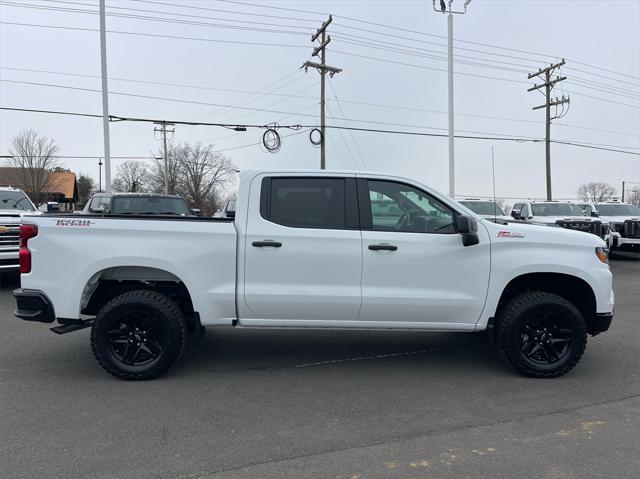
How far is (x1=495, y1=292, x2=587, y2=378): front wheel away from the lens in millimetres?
4992

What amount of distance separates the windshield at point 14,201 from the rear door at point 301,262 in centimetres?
887

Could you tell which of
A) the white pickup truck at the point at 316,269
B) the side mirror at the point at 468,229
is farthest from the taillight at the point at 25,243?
the side mirror at the point at 468,229

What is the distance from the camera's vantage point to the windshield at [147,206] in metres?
12.1

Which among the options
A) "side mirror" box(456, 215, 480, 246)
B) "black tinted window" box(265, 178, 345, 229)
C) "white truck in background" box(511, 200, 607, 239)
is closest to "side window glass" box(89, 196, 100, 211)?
"black tinted window" box(265, 178, 345, 229)

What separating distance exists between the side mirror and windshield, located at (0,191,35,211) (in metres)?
10.3

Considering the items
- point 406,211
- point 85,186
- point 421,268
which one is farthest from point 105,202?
point 85,186

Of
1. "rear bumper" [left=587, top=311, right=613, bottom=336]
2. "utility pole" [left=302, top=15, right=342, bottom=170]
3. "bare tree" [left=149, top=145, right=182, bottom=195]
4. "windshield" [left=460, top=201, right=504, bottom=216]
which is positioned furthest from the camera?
"bare tree" [left=149, top=145, right=182, bottom=195]

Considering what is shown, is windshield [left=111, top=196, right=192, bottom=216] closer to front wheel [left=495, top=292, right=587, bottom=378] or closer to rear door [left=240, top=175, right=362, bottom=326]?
rear door [left=240, top=175, right=362, bottom=326]

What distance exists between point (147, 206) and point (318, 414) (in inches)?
363

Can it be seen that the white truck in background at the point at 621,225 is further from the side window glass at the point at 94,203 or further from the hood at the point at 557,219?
the side window glass at the point at 94,203

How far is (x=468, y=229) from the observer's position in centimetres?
473

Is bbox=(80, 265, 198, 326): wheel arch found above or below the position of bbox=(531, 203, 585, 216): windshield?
below

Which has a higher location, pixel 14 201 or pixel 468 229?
pixel 14 201

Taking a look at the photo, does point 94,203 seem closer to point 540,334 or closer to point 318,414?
point 318,414
